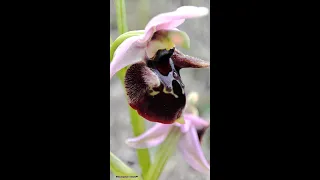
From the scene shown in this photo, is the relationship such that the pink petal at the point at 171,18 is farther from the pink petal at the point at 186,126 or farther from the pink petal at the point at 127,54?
the pink petal at the point at 186,126

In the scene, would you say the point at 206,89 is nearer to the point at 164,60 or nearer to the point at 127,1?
the point at 164,60

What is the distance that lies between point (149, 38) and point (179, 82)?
0.11 metres

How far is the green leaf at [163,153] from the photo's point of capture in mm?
1380

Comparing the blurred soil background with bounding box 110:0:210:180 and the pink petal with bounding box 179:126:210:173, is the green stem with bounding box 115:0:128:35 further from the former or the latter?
the pink petal with bounding box 179:126:210:173

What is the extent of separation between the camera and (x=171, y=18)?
129cm

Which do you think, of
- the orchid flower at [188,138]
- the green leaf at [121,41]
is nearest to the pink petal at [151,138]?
the orchid flower at [188,138]

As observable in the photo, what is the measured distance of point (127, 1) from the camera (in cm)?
135

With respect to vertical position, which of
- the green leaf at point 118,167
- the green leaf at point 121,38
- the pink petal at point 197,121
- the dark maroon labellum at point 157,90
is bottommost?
the green leaf at point 118,167

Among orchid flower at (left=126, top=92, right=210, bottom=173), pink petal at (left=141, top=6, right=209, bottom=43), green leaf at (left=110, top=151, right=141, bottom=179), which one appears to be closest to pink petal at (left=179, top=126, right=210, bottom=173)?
orchid flower at (left=126, top=92, right=210, bottom=173)

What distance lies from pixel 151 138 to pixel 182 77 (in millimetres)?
147

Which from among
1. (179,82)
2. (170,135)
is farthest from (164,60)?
(170,135)

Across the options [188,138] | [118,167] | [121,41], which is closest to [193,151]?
[188,138]

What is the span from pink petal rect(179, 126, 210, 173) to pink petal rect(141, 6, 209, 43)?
0.23 meters

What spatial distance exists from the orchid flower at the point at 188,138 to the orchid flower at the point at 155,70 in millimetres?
38
